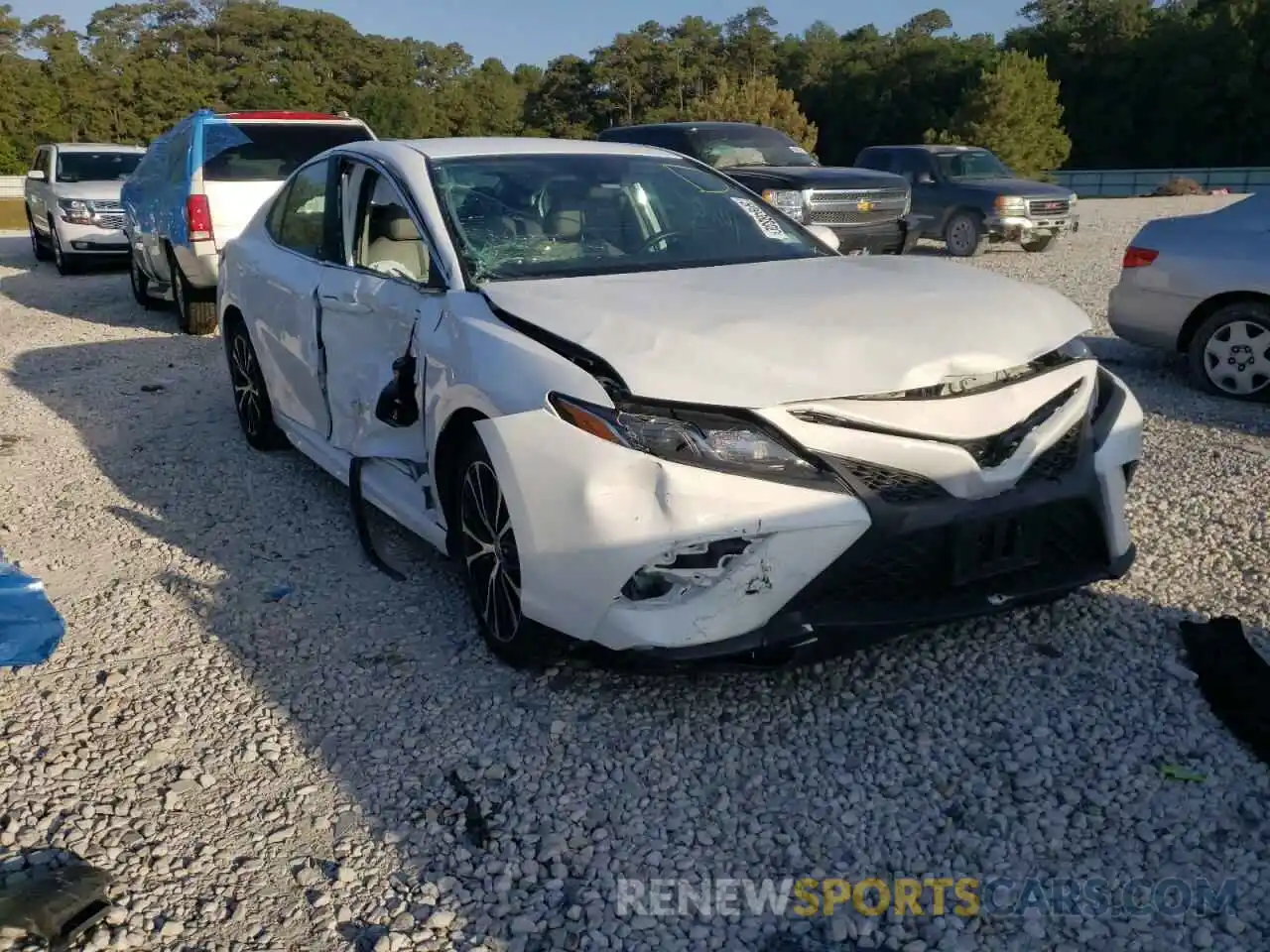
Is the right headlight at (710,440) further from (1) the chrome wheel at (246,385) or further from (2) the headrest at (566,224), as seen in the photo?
(1) the chrome wheel at (246,385)

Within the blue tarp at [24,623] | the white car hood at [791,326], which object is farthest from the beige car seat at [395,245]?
the blue tarp at [24,623]

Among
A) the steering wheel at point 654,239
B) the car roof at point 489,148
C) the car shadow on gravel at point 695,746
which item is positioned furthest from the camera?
the car roof at point 489,148

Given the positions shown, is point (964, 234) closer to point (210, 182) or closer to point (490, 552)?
point (210, 182)

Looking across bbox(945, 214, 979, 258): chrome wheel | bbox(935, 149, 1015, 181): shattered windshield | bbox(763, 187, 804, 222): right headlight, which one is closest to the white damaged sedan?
bbox(763, 187, 804, 222): right headlight

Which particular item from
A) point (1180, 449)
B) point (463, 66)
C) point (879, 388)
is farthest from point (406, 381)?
point (463, 66)

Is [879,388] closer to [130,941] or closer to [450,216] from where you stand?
[450,216]

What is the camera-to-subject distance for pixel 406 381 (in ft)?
13.2

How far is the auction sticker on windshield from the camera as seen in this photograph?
15.3ft

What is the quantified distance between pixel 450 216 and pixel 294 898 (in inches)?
94.6

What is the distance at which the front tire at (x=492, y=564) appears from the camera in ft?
Answer: 11.6

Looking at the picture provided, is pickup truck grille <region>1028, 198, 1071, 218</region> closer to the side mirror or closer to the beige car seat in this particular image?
the side mirror

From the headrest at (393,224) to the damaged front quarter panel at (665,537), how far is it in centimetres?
138

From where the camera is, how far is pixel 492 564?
3713 mm

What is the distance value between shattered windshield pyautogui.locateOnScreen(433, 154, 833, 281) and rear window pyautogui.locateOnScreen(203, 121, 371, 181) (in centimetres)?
616
